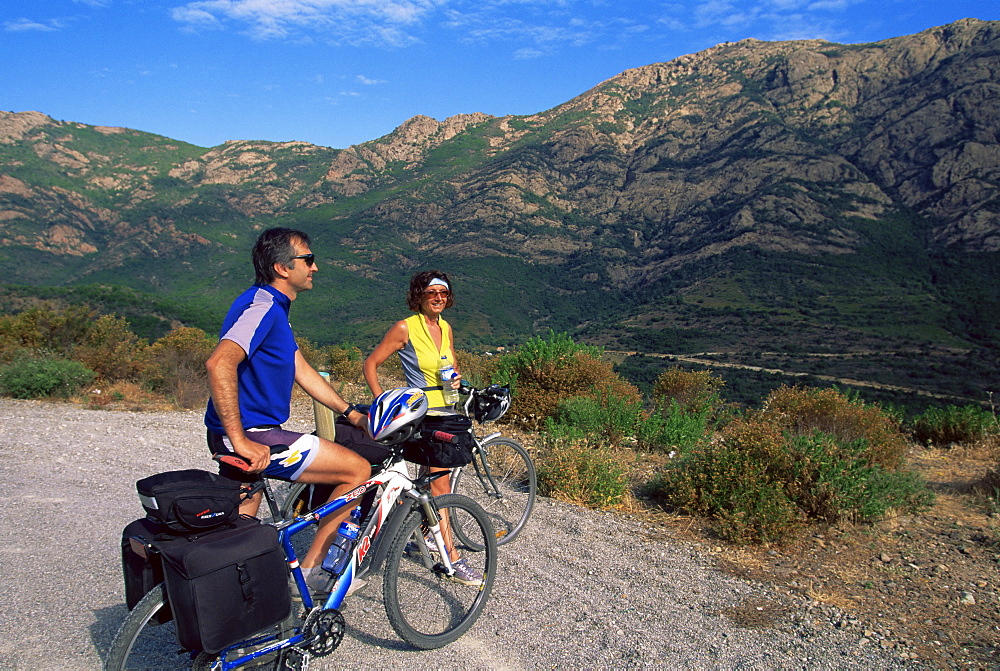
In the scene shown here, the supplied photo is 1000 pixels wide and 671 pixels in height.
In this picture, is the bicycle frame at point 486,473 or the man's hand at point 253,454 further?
the bicycle frame at point 486,473

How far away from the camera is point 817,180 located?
371 feet

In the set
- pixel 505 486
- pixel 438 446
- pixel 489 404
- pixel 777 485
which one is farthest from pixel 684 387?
Answer: pixel 438 446

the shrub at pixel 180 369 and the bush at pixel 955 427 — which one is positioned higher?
the shrub at pixel 180 369

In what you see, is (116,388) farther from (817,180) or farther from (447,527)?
(817,180)

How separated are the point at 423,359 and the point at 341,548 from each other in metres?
1.32

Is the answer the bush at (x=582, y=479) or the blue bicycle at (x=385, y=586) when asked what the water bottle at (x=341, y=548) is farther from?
the bush at (x=582, y=479)

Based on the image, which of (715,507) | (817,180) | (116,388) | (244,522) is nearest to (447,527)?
(244,522)

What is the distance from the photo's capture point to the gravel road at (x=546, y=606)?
2998 millimetres

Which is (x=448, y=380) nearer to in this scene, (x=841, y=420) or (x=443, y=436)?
(x=443, y=436)

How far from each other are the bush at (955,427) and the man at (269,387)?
9245 mm

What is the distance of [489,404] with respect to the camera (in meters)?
4.09

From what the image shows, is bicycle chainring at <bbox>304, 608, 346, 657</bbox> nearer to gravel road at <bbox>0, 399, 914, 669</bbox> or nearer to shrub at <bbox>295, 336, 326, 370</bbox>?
gravel road at <bbox>0, 399, 914, 669</bbox>

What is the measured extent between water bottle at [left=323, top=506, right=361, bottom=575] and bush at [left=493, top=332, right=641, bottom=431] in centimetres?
533

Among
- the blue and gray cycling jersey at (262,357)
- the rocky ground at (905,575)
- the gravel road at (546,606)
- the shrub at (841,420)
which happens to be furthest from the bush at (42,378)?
the shrub at (841,420)
